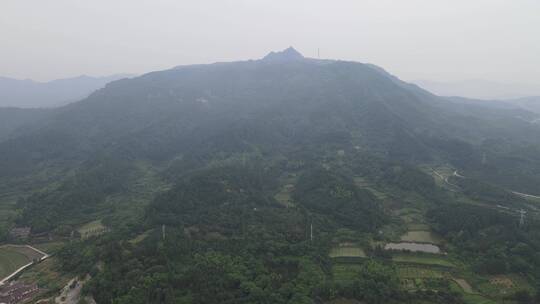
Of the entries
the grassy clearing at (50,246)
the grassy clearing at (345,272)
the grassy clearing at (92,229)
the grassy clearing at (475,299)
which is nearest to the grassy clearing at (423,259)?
the grassy clearing at (345,272)

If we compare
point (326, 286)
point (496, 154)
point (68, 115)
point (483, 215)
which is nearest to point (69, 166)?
point (68, 115)

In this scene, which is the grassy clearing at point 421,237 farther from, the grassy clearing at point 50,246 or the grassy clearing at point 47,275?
the grassy clearing at point 50,246

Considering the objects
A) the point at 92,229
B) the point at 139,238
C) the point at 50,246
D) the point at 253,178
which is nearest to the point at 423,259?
the point at 253,178

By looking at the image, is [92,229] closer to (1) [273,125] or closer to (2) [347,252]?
(2) [347,252]

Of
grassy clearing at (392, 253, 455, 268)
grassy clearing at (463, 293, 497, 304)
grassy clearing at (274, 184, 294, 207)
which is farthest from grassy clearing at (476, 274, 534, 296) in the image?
grassy clearing at (274, 184, 294, 207)

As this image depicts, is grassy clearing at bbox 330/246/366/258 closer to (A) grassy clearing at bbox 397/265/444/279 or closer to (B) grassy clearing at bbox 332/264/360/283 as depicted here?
(B) grassy clearing at bbox 332/264/360/283

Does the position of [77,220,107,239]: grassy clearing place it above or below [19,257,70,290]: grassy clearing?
below

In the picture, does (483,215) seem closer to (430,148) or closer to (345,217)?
(345,217)
